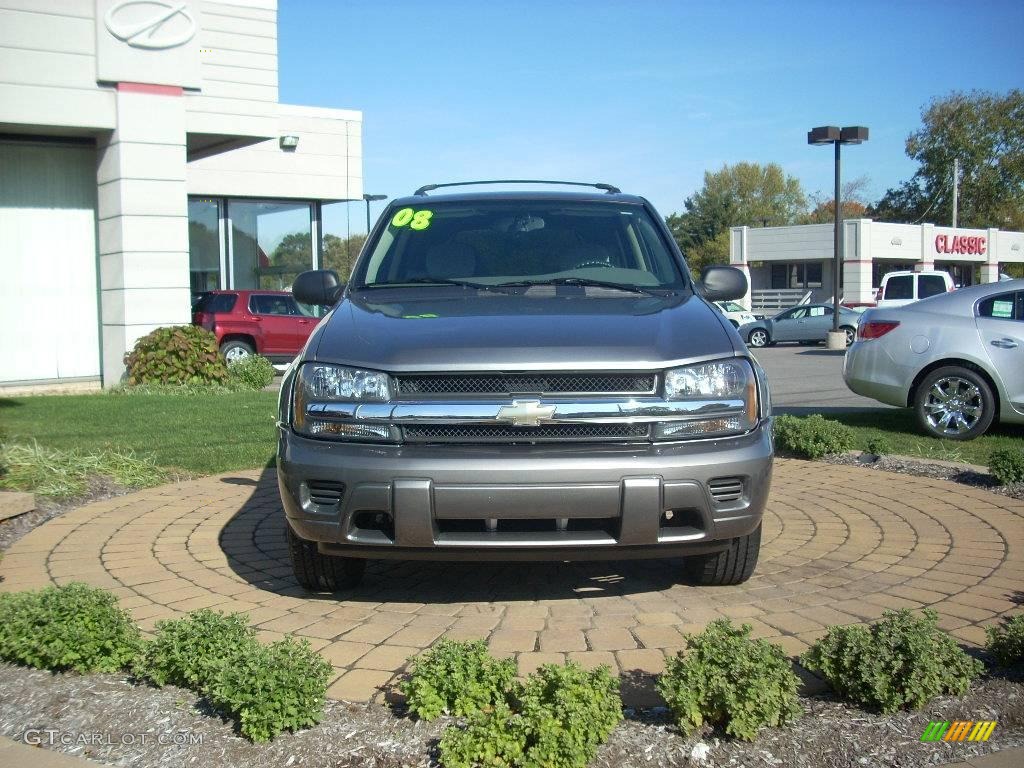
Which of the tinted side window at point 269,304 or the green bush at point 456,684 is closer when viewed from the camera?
the green bush at point 456,684

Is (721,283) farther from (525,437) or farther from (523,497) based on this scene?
(523,497)

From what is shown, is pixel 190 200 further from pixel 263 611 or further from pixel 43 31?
pixel 263 611

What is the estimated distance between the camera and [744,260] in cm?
5241

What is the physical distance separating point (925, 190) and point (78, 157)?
224ft

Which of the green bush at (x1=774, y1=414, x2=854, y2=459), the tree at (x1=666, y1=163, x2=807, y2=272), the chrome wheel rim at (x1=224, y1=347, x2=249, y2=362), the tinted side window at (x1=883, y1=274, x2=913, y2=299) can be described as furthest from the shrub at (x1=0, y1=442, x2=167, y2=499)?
the tree at (x1=666, y1=163, x2=807, y2=272)

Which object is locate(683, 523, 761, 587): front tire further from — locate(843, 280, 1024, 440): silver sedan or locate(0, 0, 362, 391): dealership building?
locate(0, 0, 362, 391): dealership building

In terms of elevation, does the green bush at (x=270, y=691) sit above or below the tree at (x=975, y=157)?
below

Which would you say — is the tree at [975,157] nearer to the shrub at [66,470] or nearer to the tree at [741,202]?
the tree at [741,202]

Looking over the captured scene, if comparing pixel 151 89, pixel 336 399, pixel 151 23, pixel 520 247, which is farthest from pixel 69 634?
pixel 151 23

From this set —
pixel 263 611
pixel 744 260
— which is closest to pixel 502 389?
pixel 263 611

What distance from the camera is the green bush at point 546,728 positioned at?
9.02 ft

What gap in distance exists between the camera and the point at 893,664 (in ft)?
10.3

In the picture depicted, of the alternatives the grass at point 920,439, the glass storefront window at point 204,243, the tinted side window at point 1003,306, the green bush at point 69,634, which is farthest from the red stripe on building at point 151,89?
the green bush at point 69,634

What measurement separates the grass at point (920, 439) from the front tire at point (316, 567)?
511 centimetres
